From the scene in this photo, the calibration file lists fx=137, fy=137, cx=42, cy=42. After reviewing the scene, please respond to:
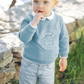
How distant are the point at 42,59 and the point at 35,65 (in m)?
0.09

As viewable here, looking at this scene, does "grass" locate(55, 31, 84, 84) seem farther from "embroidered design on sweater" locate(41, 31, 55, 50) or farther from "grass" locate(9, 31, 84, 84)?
"embroidered design on sweater" locate(41, 31, 55, 50)

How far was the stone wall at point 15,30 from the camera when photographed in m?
1.64

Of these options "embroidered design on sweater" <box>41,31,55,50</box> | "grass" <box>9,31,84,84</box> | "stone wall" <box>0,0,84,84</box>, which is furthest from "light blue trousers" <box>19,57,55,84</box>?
"grass" <box>9,31,84,84</box>

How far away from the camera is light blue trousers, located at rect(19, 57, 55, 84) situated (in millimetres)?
1313

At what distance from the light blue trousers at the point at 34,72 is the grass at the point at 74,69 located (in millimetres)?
814

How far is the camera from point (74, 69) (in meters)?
2.33

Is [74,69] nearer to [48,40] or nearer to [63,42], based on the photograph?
[63,42]

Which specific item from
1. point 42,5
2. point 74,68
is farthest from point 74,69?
point 42,5

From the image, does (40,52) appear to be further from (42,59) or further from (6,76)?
(6,76)

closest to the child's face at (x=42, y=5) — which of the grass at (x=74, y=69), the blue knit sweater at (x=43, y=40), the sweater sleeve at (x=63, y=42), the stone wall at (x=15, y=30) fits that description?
the blue knit sweater at (x=43, y=40)

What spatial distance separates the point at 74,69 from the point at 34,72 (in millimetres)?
1196

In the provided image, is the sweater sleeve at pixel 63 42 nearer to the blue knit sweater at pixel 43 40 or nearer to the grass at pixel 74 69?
the blue knit sweater at pixel 43 40

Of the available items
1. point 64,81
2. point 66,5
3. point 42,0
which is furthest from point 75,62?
point 66,5

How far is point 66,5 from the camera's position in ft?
12.8
